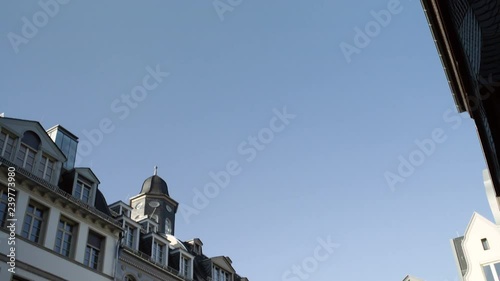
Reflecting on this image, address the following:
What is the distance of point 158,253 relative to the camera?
3459 centimetres

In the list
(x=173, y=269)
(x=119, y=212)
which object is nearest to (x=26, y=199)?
(x=119, y=212)

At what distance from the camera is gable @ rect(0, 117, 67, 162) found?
27.0 m

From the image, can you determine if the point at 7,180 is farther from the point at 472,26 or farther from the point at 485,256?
the point at 485,256

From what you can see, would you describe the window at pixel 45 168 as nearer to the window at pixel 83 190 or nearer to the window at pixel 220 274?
the window at pixel 83 190

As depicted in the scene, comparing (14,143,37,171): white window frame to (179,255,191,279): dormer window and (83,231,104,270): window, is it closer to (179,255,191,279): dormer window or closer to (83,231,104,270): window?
(83,231,104,270): window

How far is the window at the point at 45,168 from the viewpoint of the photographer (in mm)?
28031

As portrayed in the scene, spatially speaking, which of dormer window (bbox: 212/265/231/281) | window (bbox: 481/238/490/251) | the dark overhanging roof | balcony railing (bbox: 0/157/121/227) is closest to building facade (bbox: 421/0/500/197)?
the dark overhanging roof

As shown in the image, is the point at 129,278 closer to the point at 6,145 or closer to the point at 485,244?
the point at 6,145

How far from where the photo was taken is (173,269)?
1361 inches

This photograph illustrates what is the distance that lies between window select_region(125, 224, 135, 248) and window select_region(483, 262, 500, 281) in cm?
2842

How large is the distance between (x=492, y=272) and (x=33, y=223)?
115 feet

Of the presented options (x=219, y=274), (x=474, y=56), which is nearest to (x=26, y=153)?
(x=219, y=274)

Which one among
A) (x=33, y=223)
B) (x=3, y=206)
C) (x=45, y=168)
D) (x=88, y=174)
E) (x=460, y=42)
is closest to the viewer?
(x=460, y=42)

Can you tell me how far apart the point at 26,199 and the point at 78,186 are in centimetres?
419
